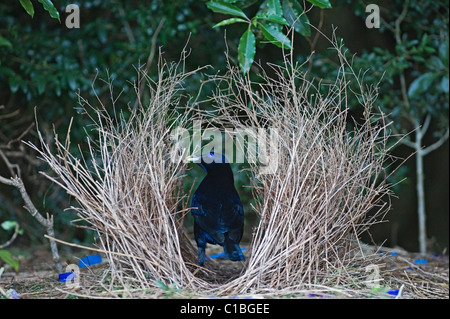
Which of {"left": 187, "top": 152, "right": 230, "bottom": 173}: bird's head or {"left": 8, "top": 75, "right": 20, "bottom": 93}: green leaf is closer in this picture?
{"left": 187, "top": 152, "right": 230, "bottom": 173}: bird's head

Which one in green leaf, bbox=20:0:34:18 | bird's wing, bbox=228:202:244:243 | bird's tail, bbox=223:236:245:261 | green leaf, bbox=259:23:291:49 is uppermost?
green leaf, bbox=20:0:34:18

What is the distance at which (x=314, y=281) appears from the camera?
5.79ft

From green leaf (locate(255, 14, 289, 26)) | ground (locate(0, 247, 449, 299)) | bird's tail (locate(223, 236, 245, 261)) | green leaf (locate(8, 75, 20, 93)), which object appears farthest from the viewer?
green leaf (locate(8, 75, 20, 93))

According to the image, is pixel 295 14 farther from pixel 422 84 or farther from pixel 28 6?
pixel 422 84

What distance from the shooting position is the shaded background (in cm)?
307

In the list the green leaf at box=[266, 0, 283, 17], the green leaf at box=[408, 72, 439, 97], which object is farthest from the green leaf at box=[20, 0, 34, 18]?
the green leaf at box=[408, 72, 439, 97]

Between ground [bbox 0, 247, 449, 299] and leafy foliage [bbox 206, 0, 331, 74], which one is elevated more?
leafy foliage [bbox 206, 0, 331, 74]

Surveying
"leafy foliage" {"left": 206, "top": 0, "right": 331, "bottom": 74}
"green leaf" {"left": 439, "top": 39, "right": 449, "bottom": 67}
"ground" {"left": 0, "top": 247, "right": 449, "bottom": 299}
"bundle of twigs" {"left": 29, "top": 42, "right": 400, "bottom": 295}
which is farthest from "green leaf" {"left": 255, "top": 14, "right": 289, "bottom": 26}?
"green leaf" {"left": 439, "top": 39, "right": 449, "bottom": 67}

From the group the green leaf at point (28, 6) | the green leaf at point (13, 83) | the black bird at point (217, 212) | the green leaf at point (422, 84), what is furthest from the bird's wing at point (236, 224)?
the green leaf at point (13, 83)

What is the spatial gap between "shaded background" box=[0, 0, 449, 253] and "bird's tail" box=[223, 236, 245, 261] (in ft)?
3.78

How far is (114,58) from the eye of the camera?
3.29 metres

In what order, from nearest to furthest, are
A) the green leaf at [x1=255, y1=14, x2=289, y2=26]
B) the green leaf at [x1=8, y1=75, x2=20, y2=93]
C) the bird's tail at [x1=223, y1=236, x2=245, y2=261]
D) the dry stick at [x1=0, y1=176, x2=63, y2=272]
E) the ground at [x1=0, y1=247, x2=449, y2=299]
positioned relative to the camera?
the ground at [x1=0, y1=247, x2=449, y2=299]
the green leaf at [x1=255, y1=14, x2=289, y2=26]
the bird's tail at [x1=223, y1=236, x2=245, y2=261]
the dry stick at [x1=0, y1=176, x2=63, y2=272]
the green leaf at [x1=8, y1=75, x2=20, y2=93]

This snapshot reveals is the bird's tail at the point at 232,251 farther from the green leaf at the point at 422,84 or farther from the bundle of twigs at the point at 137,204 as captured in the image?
the green leaf at the point at 422,84

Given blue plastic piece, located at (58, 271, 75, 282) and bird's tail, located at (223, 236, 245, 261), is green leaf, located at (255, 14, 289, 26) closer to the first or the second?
bird's tail, located at (223, 236, 245, 261)
